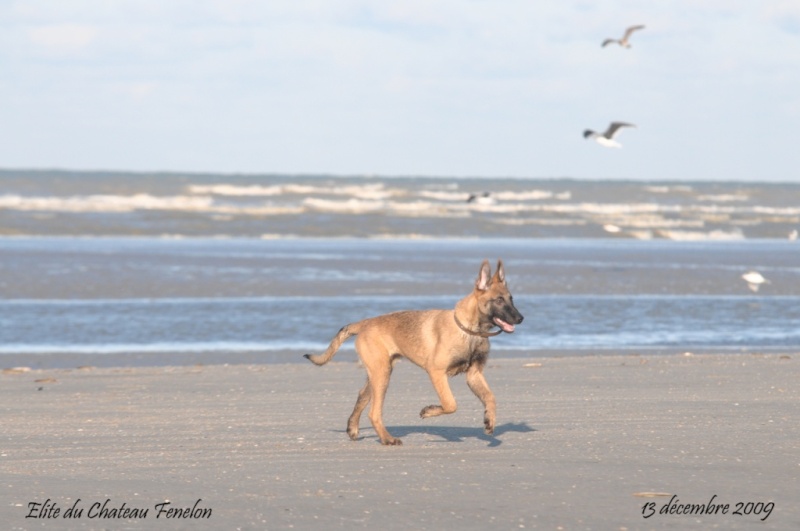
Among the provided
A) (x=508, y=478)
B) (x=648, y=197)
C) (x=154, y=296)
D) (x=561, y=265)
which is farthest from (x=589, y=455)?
(x=648, y=197)

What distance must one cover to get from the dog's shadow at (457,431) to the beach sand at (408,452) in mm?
27

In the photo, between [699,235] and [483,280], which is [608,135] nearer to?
[483,280]

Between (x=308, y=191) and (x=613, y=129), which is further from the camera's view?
(x=308, y=191)

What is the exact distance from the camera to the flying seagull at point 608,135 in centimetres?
2145

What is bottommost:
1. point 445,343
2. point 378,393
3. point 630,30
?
point 378,393

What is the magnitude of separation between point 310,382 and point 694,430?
4.59m

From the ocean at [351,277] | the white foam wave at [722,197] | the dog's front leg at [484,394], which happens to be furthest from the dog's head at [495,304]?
the white foam wave at [722,197]

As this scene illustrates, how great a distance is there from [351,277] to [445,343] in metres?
16.9

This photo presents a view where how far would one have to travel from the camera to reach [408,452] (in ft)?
25.4

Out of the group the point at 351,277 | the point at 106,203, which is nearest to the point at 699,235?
the point at 351,277

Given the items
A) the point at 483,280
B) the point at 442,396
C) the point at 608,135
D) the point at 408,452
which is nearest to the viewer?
the point at 408,452

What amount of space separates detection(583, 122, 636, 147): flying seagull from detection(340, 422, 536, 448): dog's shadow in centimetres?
1326

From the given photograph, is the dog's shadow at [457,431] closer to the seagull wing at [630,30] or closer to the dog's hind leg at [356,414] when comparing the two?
the dog's hind leg at [356,414]

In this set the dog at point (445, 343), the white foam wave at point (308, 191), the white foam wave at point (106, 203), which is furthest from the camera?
the white foam wave at point (308, 191)
